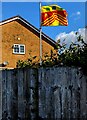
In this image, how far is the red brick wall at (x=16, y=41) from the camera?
27.5m

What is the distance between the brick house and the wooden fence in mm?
21853

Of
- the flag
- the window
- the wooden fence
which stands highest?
the flag

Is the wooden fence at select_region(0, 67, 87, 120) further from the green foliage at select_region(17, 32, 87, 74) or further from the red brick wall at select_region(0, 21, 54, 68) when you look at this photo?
the red brick wall at select_region(0, 21, 54, 68)

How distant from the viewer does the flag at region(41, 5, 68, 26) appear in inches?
816

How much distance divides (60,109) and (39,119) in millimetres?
368

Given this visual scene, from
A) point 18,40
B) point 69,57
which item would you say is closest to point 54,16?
point 18,40

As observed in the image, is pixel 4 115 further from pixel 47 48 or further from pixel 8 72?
pixel 47 48

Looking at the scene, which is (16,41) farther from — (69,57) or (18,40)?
(69,57)

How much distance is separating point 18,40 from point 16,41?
270 mm

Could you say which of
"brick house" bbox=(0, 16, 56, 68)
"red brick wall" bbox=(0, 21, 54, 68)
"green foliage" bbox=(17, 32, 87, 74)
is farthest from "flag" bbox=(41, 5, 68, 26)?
"green foliage" bbox=(17, 32, 87, 74)

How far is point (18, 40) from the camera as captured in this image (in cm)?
2872

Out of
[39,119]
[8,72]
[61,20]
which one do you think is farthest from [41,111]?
[61,20]

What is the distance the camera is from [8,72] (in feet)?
17.1

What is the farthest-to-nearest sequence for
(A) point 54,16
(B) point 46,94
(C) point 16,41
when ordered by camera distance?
(C) point 16,41
(A) point 54,16
(B) point 46,94
